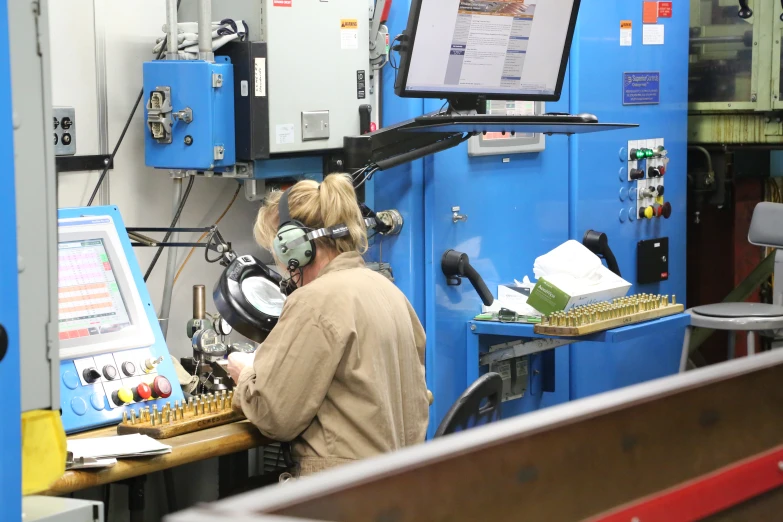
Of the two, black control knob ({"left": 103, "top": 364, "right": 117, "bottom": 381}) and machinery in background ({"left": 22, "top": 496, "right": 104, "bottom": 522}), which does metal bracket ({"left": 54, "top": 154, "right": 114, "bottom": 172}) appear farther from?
machinery in background ({"left": 22, "top": 496, "right": 104, "bottom": 522})

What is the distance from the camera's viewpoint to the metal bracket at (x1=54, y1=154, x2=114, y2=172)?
129 inches

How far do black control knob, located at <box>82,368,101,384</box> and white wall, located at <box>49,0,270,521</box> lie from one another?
40cm

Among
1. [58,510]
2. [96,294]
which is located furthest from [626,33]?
[58,510]

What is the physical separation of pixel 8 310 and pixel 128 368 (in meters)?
1.13

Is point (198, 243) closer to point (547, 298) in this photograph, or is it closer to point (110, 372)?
point (110, 372)

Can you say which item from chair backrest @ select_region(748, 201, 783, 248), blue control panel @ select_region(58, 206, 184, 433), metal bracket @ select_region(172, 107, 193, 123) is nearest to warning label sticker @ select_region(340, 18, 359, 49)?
metal bracket @ select_region(172, 107, 193, 123)

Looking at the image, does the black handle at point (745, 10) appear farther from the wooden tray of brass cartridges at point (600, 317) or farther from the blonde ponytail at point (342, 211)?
the blonde ponytail at point (342, 211)

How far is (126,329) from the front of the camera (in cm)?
299

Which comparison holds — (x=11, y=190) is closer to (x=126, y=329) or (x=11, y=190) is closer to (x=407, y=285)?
(x=126, y=329)

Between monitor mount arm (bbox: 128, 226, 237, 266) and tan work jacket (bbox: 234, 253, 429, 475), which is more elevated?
monitor mount arm (bbox: 128, 226, 237, 266)

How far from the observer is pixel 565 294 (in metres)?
3.83

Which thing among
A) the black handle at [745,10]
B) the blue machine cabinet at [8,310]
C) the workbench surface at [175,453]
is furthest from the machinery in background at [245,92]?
the black handle at [745,10]

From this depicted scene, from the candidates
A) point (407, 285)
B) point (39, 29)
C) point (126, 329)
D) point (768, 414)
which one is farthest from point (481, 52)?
point (768, 414)

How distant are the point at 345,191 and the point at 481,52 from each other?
3.32 ft
